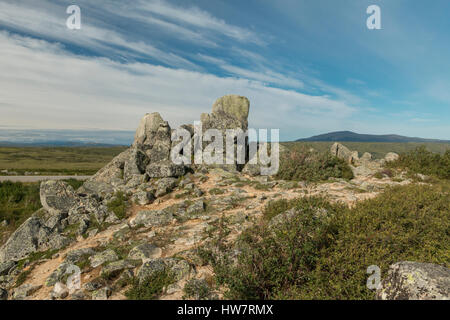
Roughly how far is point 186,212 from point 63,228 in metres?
5.93

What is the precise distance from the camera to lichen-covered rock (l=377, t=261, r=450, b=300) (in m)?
3.52

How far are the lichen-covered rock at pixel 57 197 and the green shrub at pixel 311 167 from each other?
42.3 feet

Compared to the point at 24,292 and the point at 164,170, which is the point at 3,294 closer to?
the point at 24,292

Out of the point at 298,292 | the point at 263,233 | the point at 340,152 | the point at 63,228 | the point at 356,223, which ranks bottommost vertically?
the point at 63,228

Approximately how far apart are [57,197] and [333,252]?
13844mm

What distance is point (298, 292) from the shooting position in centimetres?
473

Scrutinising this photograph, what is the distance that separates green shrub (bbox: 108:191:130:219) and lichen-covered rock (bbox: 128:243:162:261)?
4.27m

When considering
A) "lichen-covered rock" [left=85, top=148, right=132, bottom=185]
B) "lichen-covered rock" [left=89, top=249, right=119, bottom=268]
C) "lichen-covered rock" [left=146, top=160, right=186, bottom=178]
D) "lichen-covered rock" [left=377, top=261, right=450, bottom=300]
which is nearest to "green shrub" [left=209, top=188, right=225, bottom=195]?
"lichen-covered rock" [left=146, top=160, right=186, bottom=178]

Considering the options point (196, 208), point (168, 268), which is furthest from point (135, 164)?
point (168, 268)

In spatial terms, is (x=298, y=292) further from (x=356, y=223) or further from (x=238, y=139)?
(x=238, y=139)

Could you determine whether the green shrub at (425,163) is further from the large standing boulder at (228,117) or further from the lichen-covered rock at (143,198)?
the lichen-covered rock at (143,198)

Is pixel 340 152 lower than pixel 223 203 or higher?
higher
